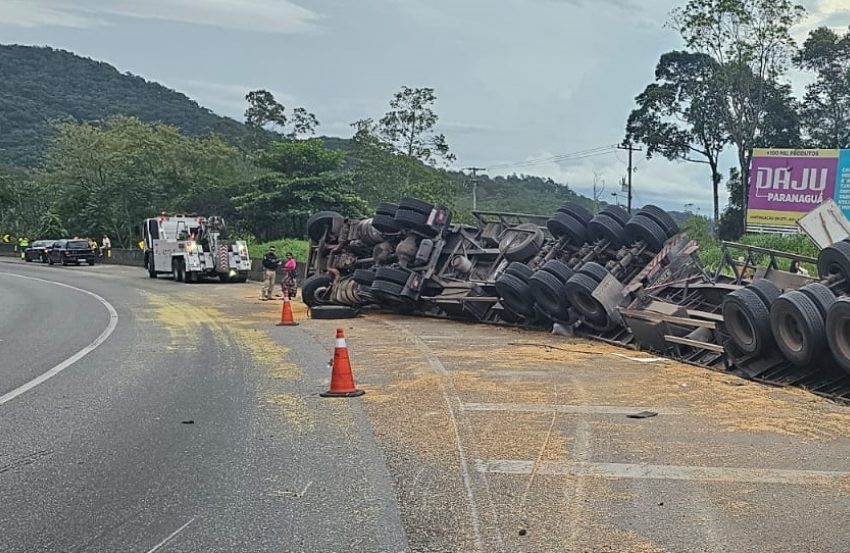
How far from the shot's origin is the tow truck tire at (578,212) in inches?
645

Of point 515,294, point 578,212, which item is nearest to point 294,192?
point 578,212

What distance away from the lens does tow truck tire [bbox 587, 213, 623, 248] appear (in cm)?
1532

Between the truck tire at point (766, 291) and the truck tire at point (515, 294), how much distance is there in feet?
17.3

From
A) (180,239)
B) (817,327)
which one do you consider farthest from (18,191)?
(817,327)

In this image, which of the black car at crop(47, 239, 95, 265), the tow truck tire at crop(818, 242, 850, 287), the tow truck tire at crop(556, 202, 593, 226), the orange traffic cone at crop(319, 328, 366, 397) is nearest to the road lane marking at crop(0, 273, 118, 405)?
the orange traffic cone at crop(319, 328, 366, 397)

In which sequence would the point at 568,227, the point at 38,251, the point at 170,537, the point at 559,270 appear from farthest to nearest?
the point at 38,251, the point at 568,227, the point at 559,270, the point at 170,537

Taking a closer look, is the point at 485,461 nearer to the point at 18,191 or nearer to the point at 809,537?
the point at 809,537

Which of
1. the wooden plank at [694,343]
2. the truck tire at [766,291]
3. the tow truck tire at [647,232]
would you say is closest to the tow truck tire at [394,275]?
the tow truck tire at [647,232]

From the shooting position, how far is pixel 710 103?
1982 inches

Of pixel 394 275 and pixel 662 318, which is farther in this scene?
pixel 394 275

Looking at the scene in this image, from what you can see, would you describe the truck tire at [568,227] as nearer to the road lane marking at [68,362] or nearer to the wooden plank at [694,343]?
the wooden plank at [694,343]

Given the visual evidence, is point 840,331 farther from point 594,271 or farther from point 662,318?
point 594,271

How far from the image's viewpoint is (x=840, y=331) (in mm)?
9094

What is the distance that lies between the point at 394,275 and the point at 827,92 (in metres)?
39.6
